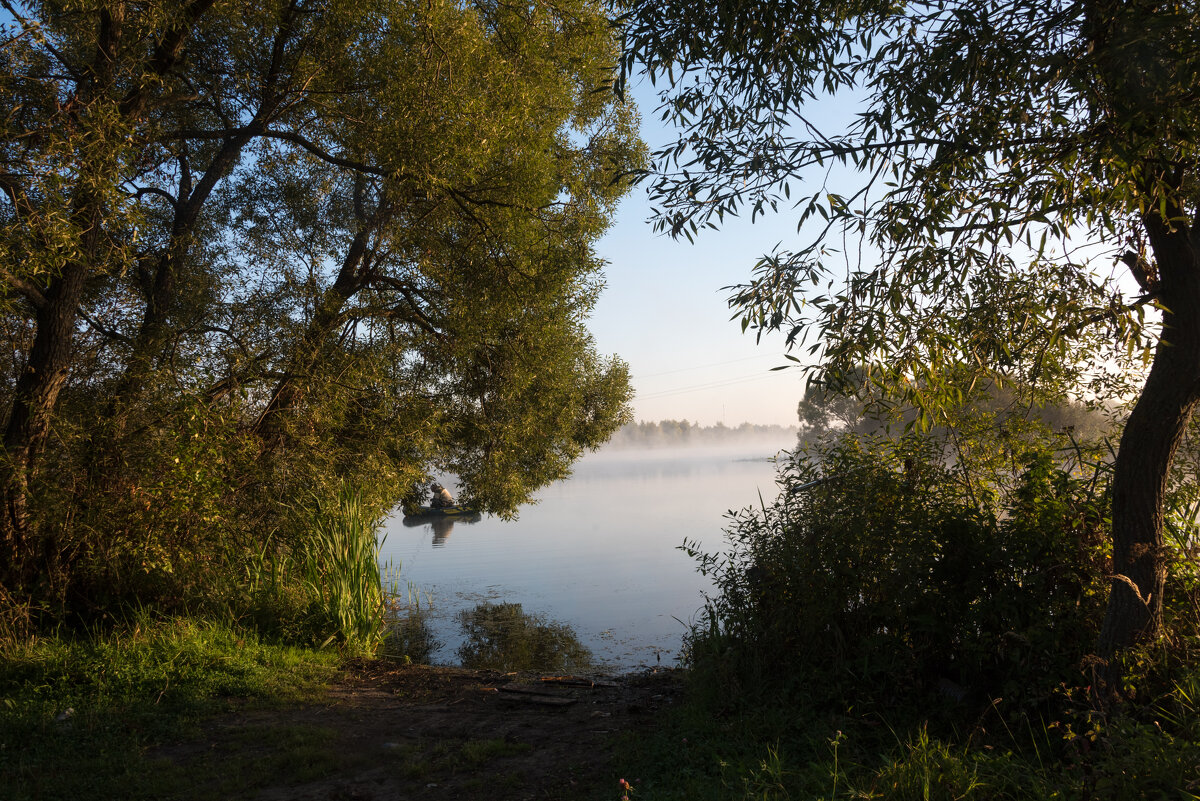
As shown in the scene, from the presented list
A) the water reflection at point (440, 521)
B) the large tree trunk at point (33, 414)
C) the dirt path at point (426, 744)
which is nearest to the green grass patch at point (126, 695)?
the dirt path at point (426, 744)

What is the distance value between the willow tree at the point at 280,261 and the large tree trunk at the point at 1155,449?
154 inches

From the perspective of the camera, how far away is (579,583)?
618 inches

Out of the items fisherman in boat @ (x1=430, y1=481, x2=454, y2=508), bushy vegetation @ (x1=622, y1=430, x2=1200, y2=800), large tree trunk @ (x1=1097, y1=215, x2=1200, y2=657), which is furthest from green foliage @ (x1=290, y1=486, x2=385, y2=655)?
fisherman in boat @ (x1=430, y1=481, x2=454, y2=508)

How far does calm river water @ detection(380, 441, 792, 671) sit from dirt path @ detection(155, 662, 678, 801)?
290 centimetres

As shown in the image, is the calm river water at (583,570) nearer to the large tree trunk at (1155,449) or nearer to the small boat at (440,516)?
the small boat at (440,516)

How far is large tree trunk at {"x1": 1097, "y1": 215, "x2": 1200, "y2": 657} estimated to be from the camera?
4332mm

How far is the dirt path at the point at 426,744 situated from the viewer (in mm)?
4781

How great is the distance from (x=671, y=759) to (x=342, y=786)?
Result: 2.16 m

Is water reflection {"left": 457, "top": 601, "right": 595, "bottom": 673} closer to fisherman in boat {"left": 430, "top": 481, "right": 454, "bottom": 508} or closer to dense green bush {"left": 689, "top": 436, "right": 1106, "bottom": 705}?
dense green bush {"left": 689, "top": 436, "right": 1106, "bottom": 705}

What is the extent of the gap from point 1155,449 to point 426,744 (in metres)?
5.29

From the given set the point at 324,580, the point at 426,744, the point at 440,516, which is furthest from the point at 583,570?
the point at 440,516

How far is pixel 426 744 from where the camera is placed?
18.3 ft

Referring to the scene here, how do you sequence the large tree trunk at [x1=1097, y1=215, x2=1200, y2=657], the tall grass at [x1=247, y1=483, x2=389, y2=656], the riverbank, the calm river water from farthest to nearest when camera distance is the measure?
1. the calm river water
2. the tall grass at [x1=247, y1=483, x2=389, y2=656]
3. the riverbank
4. the large tree trunk at [x1=1097, y1=215, x2=1200, y2=657]

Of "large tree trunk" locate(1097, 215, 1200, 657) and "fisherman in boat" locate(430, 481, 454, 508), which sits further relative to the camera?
"fisherman in boat" locate(430, 481, 454, 508)
